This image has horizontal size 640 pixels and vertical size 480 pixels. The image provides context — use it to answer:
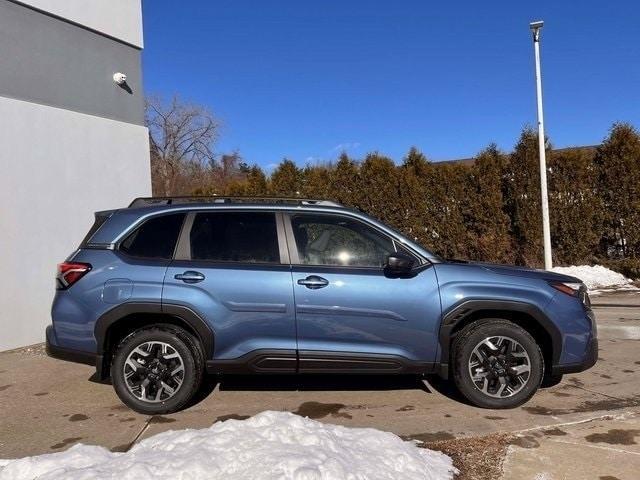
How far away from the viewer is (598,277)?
12.1m

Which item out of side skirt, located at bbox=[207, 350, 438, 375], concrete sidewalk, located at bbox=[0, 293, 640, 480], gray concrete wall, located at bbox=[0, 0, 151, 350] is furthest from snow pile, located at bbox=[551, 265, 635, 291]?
gray concrete wall, located at bbox=[0, 0, 151, 350]

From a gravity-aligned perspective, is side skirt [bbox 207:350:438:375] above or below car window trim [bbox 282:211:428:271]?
below

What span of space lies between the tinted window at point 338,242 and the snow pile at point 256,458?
4.56ft

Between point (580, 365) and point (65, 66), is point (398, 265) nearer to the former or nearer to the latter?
point (580, 365)

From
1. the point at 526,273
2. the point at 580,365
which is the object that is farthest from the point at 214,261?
the point at 580,365

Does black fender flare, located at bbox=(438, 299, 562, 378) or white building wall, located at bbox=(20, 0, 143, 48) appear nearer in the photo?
black fender flare, located at bbox=(438, 299, 562, 378)

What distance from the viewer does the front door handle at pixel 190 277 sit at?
14.9ft

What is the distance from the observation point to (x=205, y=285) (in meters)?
4.53

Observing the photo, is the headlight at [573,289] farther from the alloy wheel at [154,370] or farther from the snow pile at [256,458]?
the alloy wheel at [154,370]

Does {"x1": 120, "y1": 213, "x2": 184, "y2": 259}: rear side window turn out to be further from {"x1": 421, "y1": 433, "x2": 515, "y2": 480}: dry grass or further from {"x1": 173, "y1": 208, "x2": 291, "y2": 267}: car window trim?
{"x1": 421, "y1": 433, "x2": 515, "y2": 480}: dry grass

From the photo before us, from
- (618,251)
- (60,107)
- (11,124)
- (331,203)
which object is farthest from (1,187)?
(618,251)

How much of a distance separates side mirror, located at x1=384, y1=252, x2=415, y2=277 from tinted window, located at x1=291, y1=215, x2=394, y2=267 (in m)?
0.12

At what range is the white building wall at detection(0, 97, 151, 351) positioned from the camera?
7031 millimetres

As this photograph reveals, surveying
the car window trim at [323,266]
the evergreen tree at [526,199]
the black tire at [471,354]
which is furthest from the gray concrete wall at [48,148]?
the evergreen tree at [526,199]
